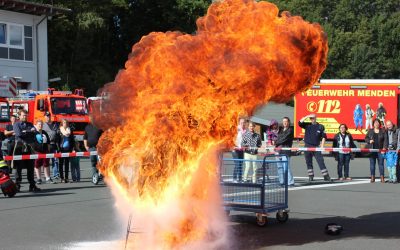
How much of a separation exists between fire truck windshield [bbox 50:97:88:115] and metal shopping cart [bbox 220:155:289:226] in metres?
15.2

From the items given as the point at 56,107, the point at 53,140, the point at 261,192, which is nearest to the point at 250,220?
the point at 261,192

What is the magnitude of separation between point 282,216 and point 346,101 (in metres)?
18.3

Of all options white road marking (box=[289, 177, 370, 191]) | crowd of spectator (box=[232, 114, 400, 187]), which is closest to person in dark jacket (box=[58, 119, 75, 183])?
crowd of spectator (box=[232, 114, 400, 187])

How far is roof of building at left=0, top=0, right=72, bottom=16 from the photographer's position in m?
32.6

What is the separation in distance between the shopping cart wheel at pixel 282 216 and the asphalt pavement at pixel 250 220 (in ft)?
0.29

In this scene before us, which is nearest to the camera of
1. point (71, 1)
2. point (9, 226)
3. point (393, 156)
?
point (9, 226)

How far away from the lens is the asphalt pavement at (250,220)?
838cm

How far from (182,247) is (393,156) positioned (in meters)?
10.5

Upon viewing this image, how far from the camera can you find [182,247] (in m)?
7.50

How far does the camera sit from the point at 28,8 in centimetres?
3391

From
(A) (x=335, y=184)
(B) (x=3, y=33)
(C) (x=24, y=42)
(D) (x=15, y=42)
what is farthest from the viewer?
(C) (x=24, y=42)

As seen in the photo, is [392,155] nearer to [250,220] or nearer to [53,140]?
[250,220]

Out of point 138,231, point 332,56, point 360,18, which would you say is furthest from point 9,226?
point 360,18

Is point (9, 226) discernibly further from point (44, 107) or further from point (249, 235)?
point (44, 107)
